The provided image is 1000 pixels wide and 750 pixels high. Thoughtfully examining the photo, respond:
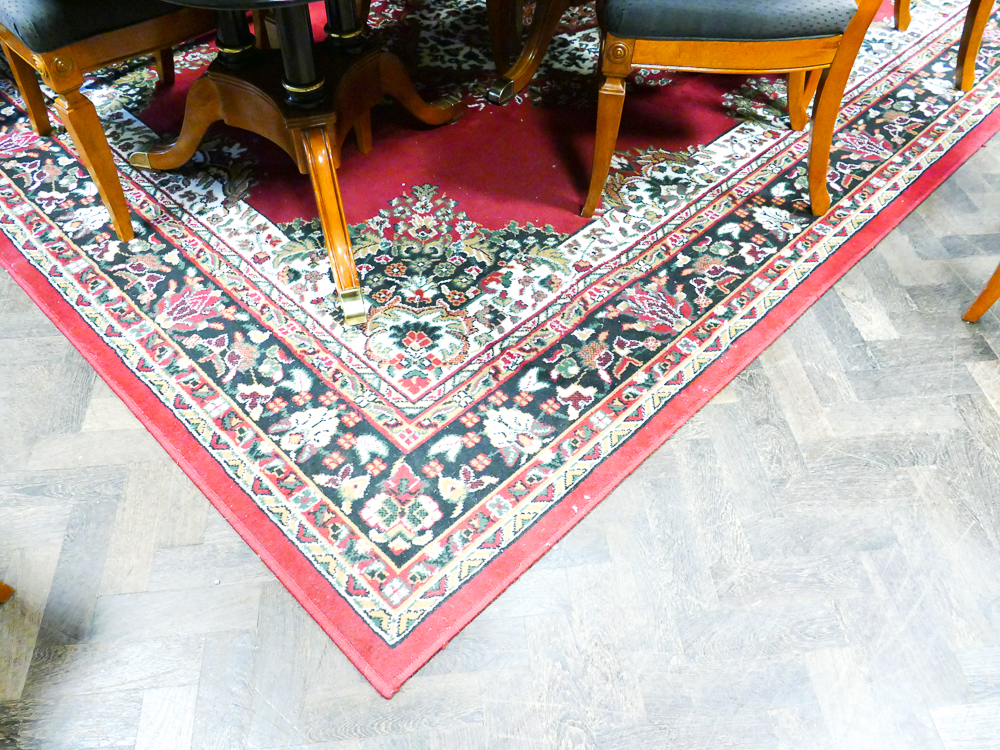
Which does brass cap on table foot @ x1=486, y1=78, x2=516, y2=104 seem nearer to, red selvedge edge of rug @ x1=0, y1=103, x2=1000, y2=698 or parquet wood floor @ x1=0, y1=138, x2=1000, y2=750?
red selvedge edge of rug @ x1=0, y1=103, x2=1000, y2=698

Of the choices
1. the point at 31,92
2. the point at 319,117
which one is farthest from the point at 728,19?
the point at 31,92

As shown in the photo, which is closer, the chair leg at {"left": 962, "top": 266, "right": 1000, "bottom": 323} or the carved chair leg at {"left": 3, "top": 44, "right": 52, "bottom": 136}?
the chair leg at {"left": 962, "top": 266, "right": 1000, "bottom": 323}

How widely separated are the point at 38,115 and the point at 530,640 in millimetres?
1914

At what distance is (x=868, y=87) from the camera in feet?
7.38

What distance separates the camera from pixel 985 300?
161 cm

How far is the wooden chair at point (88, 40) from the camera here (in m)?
1.44

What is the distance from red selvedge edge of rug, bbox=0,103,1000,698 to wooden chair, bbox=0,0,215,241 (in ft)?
1.07

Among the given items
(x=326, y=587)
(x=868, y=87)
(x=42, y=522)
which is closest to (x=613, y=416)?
(x=326, y=587)

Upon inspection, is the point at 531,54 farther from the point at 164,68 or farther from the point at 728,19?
the point at 164,68

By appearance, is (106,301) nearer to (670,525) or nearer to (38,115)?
(38,115)

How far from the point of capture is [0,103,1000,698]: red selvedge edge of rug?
1164 mm

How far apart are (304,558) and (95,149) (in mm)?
1047

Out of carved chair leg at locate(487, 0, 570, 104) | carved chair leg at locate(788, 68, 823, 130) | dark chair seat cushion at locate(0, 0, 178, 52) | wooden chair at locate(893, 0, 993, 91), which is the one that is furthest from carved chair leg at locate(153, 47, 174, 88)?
wooden chair at locate(893, 0, 993, 91)

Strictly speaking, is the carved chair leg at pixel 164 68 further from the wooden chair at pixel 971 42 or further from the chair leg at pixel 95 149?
the wooden chair at pixel 971 42
